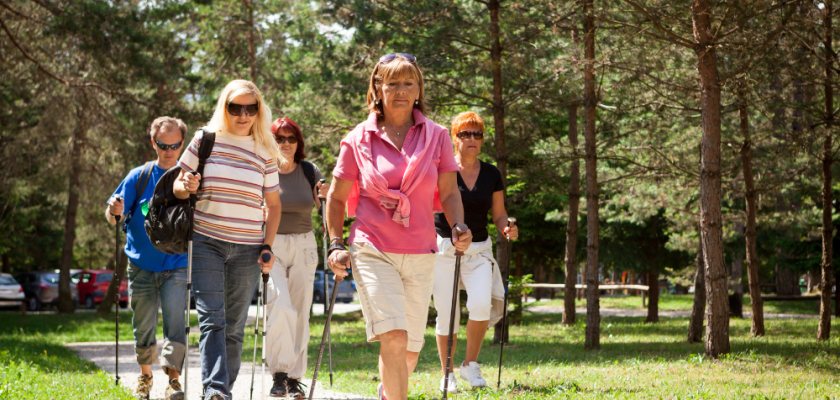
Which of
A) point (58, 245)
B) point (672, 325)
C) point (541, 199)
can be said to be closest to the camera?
point (672, 325)

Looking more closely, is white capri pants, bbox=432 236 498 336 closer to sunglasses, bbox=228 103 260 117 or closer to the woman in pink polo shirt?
the woman in pink polo shirt

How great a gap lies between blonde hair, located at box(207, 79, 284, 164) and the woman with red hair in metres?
1.11

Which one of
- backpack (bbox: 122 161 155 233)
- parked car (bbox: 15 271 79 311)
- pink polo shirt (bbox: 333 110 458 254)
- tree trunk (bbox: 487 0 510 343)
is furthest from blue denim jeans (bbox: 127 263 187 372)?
parked car (bbox: 15 271 79 311)

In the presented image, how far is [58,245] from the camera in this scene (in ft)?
127

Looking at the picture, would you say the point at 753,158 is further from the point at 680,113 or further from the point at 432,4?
the point at 432,4

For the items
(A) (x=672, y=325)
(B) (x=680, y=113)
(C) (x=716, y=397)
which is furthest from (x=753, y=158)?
(C) (x=716, y=397)

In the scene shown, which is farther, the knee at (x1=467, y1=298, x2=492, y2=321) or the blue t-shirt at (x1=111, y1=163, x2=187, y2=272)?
the knee at (x1=467, y1=298, x2=492, y2=321)

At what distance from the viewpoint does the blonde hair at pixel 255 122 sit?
15.8 feet

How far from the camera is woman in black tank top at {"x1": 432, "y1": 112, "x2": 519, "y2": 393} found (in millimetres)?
6488

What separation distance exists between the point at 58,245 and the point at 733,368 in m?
37.8

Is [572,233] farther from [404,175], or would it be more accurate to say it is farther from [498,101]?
[404,175]

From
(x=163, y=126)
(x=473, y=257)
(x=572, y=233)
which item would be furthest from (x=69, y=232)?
(x=473, y=257)

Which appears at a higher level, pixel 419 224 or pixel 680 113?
pixel 680 113

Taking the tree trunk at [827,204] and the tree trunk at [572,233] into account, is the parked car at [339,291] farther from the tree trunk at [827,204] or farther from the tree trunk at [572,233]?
the tree trunk at [827,204]
